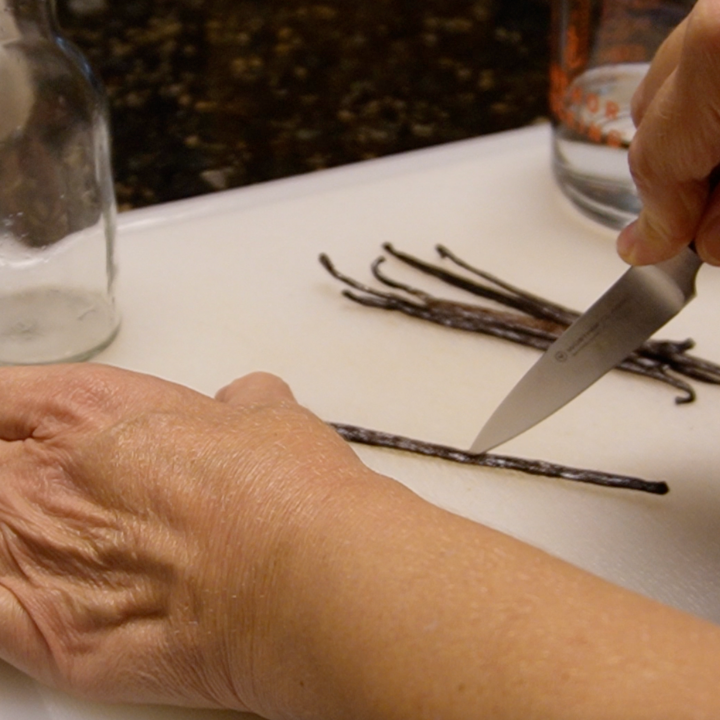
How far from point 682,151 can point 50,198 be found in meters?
0.80

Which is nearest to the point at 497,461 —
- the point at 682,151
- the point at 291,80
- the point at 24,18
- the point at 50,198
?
the point at 682,151

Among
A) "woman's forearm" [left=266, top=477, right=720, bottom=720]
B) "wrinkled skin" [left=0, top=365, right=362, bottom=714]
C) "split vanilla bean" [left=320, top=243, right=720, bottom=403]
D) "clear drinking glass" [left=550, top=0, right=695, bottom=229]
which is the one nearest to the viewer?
"woman's forearm" [left=266, top=477, right=720, bottom=720]

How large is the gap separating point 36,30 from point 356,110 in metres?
0.89

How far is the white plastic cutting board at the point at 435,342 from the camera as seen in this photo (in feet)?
3.30

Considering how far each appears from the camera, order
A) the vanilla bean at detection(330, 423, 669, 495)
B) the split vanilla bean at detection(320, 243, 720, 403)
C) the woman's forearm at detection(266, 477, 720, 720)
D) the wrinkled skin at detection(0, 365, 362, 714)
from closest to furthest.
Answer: the woman's forearm at detection(266, 477, 720, 720) < the wrinkled skin at detection(0, 365, 362, 714) < the vanilla bean at detection(330, 423, 669, 495) < the split vanilla bean at detection(320, 243, 720, 403)

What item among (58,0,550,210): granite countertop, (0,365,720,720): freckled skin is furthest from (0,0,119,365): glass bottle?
(58,0,550,210): granite countertop

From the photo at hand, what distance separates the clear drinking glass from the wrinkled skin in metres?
0.87

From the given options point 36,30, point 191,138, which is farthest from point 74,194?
point 191,138

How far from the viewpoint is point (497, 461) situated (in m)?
1.09

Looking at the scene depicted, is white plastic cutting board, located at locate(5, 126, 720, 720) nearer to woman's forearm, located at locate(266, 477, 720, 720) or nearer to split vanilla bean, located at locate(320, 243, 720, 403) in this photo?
split vanilla bean, located at locate(320, 243, 720, 403)

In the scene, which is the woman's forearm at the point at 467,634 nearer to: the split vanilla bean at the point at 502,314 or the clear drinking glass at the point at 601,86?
the split vanilla bean at the point at 502,314

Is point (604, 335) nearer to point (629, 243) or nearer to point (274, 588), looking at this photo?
point (629, 243)

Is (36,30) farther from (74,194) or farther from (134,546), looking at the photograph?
(134,546)

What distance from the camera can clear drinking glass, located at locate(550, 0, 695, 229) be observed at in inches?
59.9
